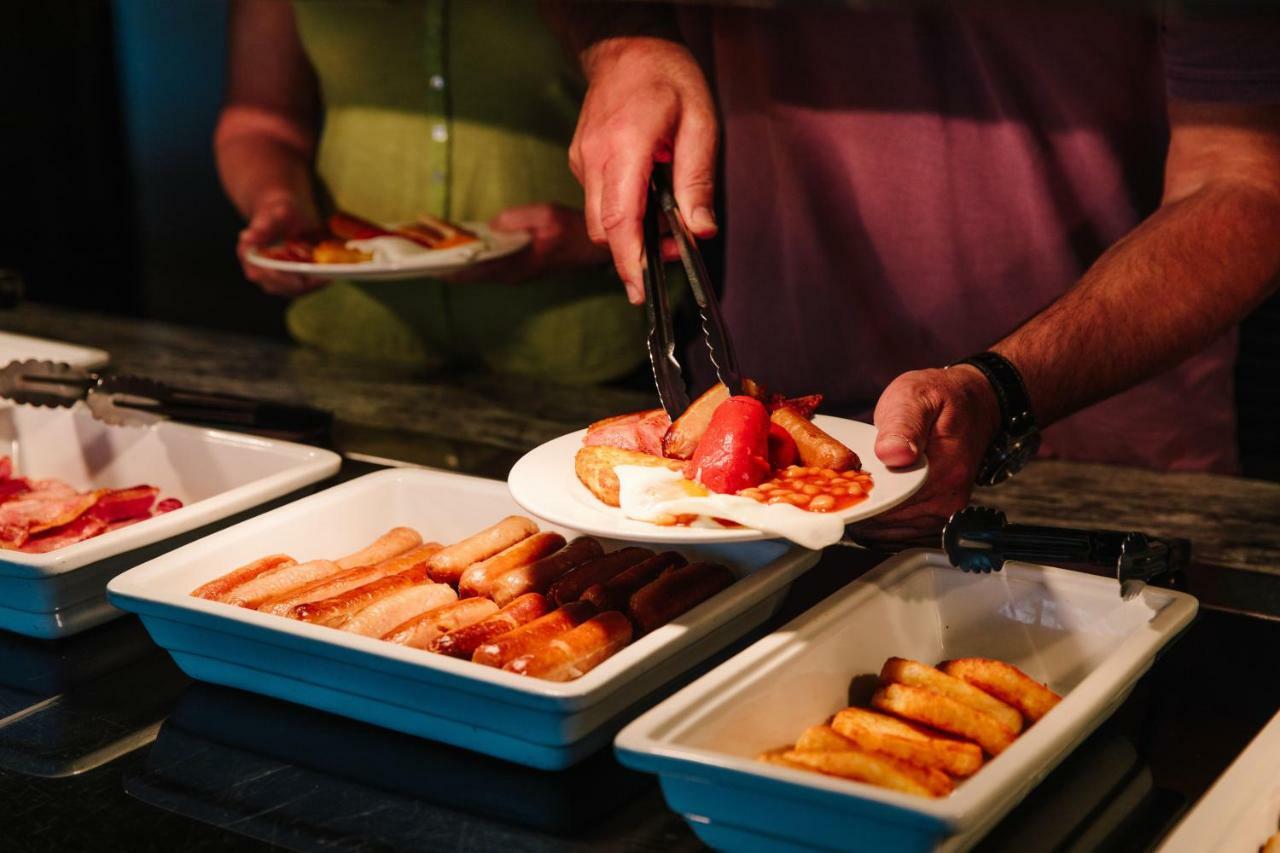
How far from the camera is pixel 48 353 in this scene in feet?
7.42

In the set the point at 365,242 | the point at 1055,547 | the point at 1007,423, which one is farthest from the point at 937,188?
the point at 1055,547

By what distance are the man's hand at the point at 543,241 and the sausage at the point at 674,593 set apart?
147 centimetres

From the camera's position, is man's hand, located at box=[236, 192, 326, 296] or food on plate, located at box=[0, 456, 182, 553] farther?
man's hand, located at box=[236, 192, 326, 296]

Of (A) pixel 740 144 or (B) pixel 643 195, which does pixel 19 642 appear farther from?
(A) pixel 740 144

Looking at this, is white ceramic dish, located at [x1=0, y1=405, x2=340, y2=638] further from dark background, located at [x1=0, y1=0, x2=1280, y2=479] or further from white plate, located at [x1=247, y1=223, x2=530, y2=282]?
dark background, located at [x1=0, y1=0, x2=1280, y2=479]

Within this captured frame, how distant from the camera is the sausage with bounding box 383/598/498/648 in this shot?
124 cm

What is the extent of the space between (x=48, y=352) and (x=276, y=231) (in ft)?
2.29

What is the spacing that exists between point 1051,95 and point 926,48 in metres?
0.22

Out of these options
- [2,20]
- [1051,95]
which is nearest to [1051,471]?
[1051,95]

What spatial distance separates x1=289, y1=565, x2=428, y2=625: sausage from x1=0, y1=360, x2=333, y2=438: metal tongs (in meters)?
0.60

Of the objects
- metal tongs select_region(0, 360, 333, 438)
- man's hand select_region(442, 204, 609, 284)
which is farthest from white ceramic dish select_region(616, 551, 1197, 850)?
man's hand select_region(442, 204, 609, 284)

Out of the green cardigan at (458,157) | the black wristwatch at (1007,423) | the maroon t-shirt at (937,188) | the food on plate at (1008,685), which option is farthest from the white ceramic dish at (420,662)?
the green cardigan at (458,157)

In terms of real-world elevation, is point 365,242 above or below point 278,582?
above

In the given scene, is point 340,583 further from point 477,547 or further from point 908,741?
point 908,741
